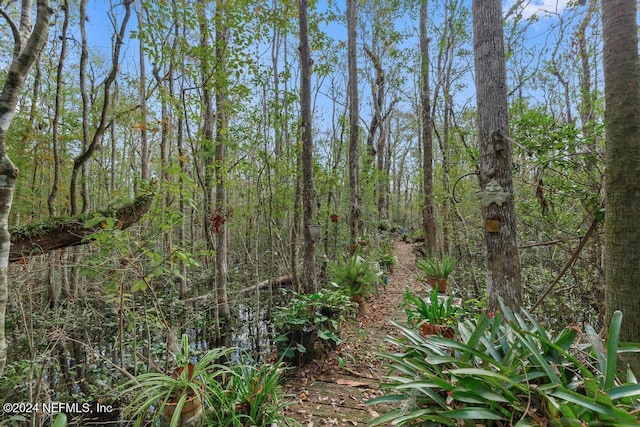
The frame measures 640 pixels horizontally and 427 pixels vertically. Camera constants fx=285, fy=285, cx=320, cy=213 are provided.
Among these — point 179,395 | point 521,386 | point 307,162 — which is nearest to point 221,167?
point 307,162

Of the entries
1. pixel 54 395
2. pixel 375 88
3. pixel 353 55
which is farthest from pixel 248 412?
pixel 375 88

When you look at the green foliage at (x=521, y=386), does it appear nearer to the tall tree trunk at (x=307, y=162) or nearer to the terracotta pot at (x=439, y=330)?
the terracotta pot at (x=439, y=330)

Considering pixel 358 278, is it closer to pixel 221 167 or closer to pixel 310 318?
pixel 310 318

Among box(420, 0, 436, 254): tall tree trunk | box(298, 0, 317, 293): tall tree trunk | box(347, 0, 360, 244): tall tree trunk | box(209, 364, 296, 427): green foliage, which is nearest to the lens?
box(209, 364, 296, 427): green foliage

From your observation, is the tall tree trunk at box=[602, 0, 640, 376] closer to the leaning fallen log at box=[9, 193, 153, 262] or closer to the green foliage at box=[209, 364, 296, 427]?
the green foliage at box=[209, 364, 296, 427]

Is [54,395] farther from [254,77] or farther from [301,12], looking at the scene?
[301,12]

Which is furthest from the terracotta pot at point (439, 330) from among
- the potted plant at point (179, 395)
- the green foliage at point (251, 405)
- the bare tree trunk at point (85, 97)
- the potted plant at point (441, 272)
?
the bare tree trunk at point (85, 97)

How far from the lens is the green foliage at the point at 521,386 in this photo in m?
1.11

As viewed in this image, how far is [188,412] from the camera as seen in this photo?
5.34 ft

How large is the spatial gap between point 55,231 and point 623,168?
4801mm

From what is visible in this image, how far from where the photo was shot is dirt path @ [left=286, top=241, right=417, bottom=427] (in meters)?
2.36

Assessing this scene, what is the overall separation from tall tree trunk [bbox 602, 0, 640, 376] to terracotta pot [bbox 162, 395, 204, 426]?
229 cm

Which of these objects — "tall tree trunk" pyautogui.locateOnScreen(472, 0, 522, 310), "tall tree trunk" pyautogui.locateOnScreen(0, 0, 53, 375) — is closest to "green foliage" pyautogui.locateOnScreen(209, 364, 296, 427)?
"tall tree trunk" pyautogui.locateOnScreen(0, 0, 53, 375)

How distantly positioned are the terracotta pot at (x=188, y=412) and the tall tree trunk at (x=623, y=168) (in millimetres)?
2294
